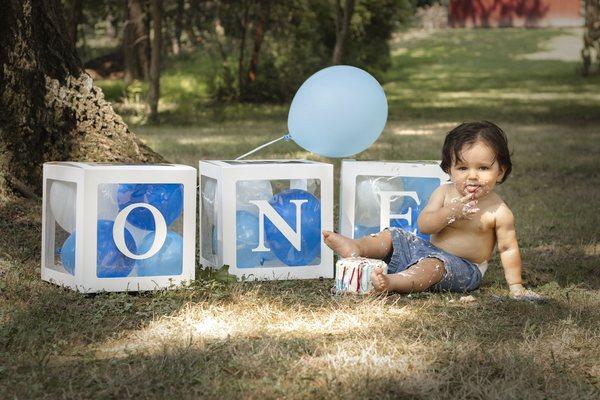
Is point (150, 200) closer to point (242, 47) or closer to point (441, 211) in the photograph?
point (441, 211)

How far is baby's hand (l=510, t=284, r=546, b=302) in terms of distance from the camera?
3.90 metres

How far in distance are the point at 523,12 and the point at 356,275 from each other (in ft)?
131

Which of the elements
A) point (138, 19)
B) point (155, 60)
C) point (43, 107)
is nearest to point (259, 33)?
point (138, 19)

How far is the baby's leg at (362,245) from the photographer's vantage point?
13.4 feet

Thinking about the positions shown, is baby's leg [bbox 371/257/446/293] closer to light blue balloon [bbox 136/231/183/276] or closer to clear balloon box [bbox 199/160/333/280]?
clear balloon box [bbox 199/160/333/280]

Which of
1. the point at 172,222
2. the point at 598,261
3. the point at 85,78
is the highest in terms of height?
the point at 85,78

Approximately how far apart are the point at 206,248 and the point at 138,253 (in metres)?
0.60

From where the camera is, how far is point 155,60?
13.6m

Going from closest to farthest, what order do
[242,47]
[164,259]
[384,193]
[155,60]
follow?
1. [164,259]
2. [384,193]
3. [155,60]
4. [242,47]

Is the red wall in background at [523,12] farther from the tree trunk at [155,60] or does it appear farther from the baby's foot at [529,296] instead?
the baby's foot at [529,296]

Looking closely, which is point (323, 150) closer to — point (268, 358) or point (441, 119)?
point (268, 358)

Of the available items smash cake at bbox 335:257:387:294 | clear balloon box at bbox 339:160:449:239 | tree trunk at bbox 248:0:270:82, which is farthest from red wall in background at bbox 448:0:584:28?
smash cake at bbox 335:257:387:294

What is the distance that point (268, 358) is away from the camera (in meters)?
3.02

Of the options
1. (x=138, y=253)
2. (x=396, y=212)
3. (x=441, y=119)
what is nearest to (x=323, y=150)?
(x=396, y=212)
